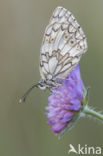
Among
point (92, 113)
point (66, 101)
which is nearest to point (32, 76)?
point (66, 101)

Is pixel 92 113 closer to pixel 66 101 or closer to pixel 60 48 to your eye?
pixel 66 101

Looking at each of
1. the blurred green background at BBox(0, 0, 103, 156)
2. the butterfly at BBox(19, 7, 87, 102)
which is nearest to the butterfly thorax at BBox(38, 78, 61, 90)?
the butterfly at BBox(19, 7, 87, 102)

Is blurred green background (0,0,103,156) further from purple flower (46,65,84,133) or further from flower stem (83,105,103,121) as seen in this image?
flower stem (83,105,103,121)

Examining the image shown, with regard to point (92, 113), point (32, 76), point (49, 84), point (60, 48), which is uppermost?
point (60, 48)

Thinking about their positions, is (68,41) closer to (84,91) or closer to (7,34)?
(84,91)

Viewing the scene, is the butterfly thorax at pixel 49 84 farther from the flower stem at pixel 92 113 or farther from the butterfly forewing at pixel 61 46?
the flower stem at pixel 92 113

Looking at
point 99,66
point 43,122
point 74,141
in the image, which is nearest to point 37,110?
point 43,122

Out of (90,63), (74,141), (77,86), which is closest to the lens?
(77,86)
